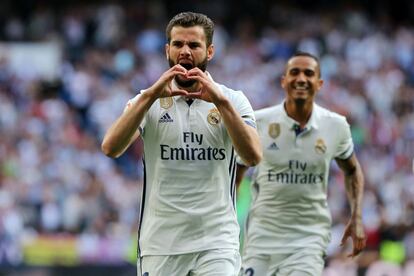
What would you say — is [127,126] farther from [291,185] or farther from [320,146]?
[320,146]

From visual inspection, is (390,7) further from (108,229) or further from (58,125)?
(108,229)

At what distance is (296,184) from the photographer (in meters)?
9.51

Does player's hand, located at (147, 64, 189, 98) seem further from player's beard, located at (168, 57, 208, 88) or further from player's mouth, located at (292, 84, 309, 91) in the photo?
player's mouth, located at (292, 84, 309, 91)

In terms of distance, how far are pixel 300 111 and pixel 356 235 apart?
112 cm

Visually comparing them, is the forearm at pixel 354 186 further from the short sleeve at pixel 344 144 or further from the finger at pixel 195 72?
the finger at pixel 195 72

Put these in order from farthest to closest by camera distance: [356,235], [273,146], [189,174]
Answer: [273,146]
[356,235]
[189,174]

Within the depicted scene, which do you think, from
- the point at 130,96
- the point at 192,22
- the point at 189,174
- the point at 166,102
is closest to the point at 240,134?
the point at 189,174

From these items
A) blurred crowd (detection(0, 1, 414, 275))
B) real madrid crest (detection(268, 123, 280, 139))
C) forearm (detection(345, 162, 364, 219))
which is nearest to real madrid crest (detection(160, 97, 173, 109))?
real madrid crest (detection(268, 123, 280, 139))

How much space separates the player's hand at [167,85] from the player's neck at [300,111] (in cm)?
281

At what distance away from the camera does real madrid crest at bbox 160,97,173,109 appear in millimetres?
7387

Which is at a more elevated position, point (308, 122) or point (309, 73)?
point (309, 73)

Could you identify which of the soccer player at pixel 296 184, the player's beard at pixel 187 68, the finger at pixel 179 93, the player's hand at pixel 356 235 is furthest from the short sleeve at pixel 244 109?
the player's hand at pixel 356 235

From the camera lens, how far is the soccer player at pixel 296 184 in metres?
9.50

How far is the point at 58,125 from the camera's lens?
20.9 m
